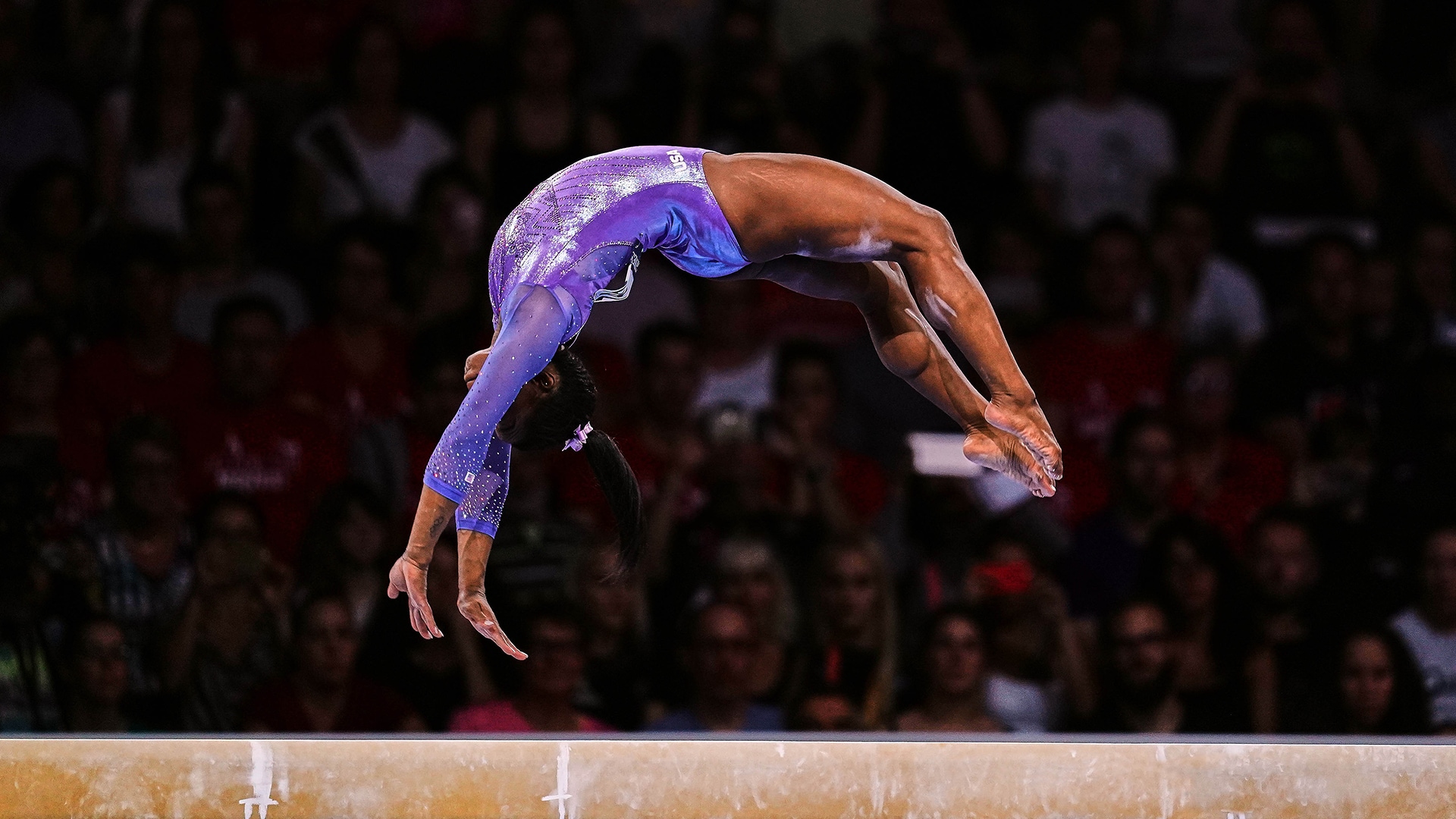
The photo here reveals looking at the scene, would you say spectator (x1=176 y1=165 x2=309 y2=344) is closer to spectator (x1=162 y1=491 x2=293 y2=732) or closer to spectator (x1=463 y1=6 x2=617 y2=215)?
spectator (x1=463 y1=6 x2=617 y2=215)

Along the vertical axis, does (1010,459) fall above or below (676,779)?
above

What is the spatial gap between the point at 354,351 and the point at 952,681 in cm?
273

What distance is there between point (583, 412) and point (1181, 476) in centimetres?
324

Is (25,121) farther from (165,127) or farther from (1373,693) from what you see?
(1373,693)

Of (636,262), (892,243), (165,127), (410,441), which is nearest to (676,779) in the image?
(636,262)

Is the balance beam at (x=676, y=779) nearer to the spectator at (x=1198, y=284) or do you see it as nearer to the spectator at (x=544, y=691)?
the spectator at (x=544, y=691)

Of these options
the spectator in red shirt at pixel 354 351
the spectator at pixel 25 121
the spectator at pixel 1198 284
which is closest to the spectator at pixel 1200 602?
the spectator at pixel 1198 284

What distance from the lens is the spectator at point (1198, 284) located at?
711cm

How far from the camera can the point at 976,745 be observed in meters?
3.79

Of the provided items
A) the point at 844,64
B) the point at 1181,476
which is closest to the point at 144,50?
the point at 844,64

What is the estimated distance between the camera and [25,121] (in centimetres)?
720

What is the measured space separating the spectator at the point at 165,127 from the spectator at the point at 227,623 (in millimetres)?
1790

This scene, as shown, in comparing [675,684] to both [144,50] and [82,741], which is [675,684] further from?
[144,50]

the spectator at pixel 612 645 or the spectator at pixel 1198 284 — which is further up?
the spectator at pixel 1198 284
